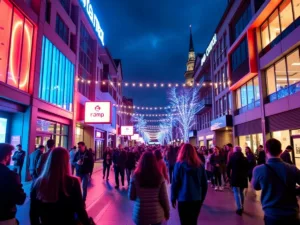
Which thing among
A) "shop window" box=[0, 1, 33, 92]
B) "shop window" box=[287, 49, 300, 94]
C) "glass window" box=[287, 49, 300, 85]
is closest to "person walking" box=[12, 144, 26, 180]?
"shop window" box=[0, 1, 33, 92]

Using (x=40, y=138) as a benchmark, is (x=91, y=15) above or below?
above

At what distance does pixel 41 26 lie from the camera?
1616cm

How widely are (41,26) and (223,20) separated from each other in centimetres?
2162

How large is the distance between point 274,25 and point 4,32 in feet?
56.9

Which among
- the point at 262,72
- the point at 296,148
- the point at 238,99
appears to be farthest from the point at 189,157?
the point at 238,99

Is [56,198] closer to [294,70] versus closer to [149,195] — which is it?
[149,195]

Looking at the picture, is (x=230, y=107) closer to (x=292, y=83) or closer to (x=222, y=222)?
(x=292, y=83)

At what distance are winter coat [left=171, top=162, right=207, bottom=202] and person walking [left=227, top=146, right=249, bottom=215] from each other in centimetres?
333

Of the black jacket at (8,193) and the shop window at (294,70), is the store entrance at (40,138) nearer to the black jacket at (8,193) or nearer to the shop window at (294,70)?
the black jacket at (8,193)

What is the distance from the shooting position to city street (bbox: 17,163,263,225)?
665cm

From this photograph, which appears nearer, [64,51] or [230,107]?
[64,51]

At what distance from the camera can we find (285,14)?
662 inches

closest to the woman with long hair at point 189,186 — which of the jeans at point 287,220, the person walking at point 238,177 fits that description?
the jeans at point 287,220

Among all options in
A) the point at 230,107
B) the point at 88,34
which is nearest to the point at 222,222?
the point at 230,107
